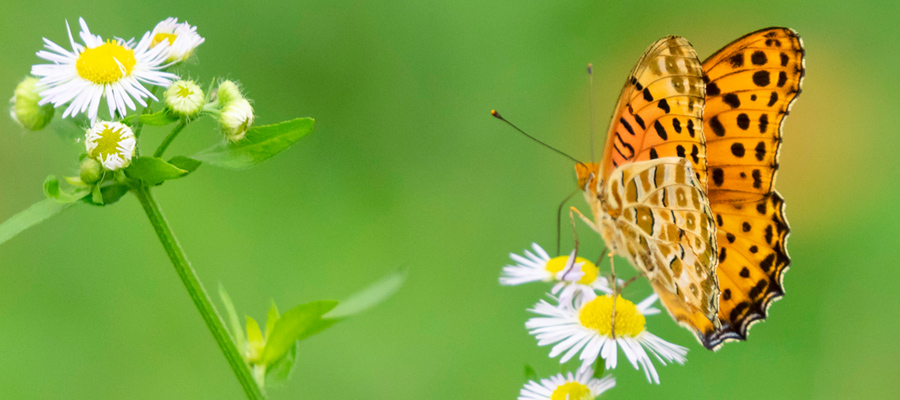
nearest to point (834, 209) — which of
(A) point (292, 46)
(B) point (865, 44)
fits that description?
(B) point (865, 44)

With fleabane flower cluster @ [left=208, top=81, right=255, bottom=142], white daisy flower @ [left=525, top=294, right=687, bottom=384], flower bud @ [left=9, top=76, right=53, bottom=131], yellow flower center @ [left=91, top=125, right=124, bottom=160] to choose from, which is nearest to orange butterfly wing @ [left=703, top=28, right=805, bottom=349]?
white daisy flower @ [left=525, top=294, right=687, bottom=384]

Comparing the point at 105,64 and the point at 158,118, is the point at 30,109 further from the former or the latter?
the point at 158,118

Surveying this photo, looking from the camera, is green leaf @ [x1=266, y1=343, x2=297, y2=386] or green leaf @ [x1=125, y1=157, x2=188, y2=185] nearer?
green leaf @ [x1=125, y1=157, x2=188, y2=185]

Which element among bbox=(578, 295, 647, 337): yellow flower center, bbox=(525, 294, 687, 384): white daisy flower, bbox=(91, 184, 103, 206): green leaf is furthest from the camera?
bbox=(578, 295, 647, 337): yellow flower center

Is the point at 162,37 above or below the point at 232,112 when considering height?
above

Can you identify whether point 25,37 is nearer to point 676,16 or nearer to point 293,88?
point 293,88

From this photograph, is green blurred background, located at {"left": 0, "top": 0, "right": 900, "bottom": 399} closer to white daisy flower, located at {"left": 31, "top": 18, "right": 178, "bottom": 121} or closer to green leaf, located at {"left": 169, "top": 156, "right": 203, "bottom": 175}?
white daisy flower, located at {"left": 31, "top": 18, "right": 178, "bottom": 121}

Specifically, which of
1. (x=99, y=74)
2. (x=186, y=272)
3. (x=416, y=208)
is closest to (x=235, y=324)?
(x=186, y=272)
